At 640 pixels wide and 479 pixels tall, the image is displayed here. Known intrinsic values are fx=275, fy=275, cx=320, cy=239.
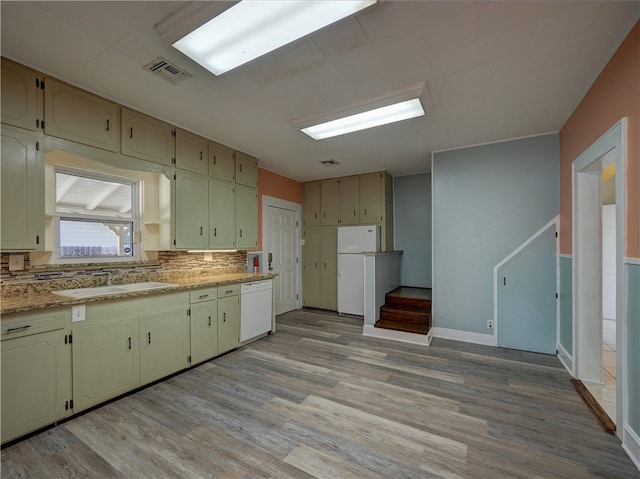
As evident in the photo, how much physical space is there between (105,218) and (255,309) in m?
2.01

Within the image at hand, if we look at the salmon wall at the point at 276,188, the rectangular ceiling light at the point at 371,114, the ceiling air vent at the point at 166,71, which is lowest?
the salmon wall at the point at 276,188

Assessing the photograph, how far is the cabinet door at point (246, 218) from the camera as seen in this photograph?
156 inches

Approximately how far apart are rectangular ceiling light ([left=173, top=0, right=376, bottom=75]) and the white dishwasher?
256cm

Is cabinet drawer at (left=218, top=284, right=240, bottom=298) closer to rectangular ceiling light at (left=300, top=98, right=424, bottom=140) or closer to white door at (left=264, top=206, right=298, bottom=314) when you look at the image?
white door at (left=264, top=206, right=298, bottom=314)

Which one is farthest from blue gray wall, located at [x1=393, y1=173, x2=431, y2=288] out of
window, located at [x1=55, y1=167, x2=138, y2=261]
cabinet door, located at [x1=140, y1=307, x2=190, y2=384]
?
window, located at [x1=55, y1=167, x2=138, y2=261]

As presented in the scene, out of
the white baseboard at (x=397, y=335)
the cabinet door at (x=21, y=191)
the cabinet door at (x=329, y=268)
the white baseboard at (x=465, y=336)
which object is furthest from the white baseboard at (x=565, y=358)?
the cabinet door at (x=21, y=191)

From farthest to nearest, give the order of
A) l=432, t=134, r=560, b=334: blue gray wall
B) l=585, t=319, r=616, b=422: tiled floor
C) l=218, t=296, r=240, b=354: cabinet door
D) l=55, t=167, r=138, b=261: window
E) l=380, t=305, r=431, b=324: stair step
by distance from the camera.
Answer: l=380, t=305, r=431, b=324: stair step
l=432, t=134, r=560, b=334: blue gray wall
l=218, t=296, r=240, b=354: cabinet door
l=55, t=167, r=138, b=261: window
l=585, t=319, r=616, b=422: tiled floor

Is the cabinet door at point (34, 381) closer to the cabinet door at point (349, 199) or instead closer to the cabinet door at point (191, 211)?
the cabinet door at point (191, 211)

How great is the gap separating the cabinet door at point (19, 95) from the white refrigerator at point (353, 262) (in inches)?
167

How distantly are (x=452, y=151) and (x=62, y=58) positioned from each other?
4.19 meters

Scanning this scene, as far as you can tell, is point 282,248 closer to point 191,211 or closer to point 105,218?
point 191,211

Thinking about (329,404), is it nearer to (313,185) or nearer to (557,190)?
(557,190)

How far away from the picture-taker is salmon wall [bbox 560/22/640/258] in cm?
170

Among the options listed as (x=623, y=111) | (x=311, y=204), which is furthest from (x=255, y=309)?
(x=623, y=111)
